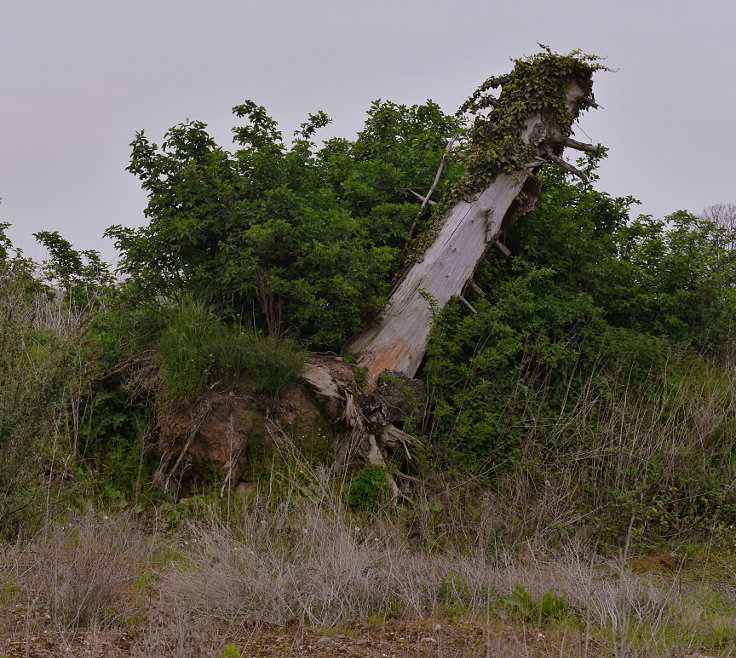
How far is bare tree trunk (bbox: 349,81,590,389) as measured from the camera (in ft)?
31.1

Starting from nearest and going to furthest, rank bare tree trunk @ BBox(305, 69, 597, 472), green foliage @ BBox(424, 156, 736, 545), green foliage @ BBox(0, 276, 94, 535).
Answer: green foliage @ BBox(0, 276, 94, 535)
green foliage @ BBox(424, 156, 736, 545)
bare tree trunk @ BBox(305, 69, 597, 472)

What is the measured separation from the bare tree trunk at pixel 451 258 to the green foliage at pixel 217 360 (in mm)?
1203

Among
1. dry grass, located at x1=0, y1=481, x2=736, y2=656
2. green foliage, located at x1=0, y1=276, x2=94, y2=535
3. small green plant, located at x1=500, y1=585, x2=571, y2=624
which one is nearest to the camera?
dry grass, located at x1=0, y1=481, x2=736, y2=656

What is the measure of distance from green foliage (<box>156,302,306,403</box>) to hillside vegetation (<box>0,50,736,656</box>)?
1.1 inches

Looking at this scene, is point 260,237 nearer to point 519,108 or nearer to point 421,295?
point 421,295

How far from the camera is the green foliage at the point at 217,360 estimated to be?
8414mm

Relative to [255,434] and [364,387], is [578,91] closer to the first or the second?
[364,387]

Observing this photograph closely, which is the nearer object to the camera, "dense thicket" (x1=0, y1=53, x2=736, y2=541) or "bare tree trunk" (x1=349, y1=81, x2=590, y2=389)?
"dense thicket" (x1=0, y1=53, x2=736, y2=541)

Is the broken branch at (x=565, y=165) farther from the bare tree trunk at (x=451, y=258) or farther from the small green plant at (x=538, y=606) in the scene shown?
the small green plant at (x=538, y=606)

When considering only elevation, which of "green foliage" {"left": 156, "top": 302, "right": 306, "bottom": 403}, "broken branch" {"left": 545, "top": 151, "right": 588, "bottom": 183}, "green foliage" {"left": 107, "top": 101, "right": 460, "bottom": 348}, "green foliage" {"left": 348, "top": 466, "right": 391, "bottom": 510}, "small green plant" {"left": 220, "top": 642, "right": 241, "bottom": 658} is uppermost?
"broken branch" {"left": 545, "top": 151, "right": 588, "bottom": 183}

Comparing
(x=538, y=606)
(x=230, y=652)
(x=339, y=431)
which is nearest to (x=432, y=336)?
(x=339, y=431)

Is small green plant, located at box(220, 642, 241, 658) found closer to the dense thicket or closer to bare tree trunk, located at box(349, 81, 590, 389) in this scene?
the dense thicket

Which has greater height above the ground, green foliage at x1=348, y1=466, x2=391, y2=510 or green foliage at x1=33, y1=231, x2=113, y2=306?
green foliage at x1=33, y1=231, x2=113, y2=306

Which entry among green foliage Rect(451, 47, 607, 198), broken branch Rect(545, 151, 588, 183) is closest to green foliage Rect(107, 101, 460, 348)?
green foliage Rect(451, 47, 607, 198)
